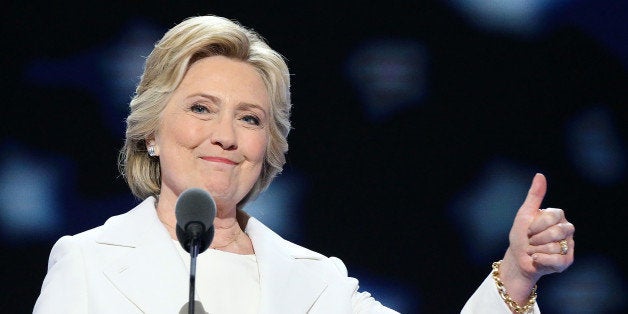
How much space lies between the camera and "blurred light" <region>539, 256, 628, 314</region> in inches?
128

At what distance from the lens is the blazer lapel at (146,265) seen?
2.25 meters

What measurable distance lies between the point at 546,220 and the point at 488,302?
28 cm

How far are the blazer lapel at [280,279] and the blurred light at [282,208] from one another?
0.47m

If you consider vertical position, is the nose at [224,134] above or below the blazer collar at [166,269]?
above

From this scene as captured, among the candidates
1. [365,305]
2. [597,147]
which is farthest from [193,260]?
[597,147]

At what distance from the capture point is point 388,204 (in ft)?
10.8

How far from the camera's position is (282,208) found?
3.20 metres

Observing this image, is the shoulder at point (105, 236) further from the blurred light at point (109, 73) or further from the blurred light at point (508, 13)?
the blurred light at point (508, 13)

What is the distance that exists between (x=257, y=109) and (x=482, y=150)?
40.7 inches

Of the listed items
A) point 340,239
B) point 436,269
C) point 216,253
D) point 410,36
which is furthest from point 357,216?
point 216,253

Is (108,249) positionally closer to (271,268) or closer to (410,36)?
Result: (271,268)

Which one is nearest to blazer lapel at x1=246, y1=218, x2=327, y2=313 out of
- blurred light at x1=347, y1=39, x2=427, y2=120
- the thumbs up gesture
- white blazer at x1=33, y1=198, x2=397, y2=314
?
white blazer at x1=33, y1=198, x2=397, y2=314

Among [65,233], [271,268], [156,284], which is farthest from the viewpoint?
[65,233]

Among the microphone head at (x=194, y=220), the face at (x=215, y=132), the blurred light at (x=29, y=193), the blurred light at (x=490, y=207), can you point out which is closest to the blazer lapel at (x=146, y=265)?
the face at (x=215, y=132)
